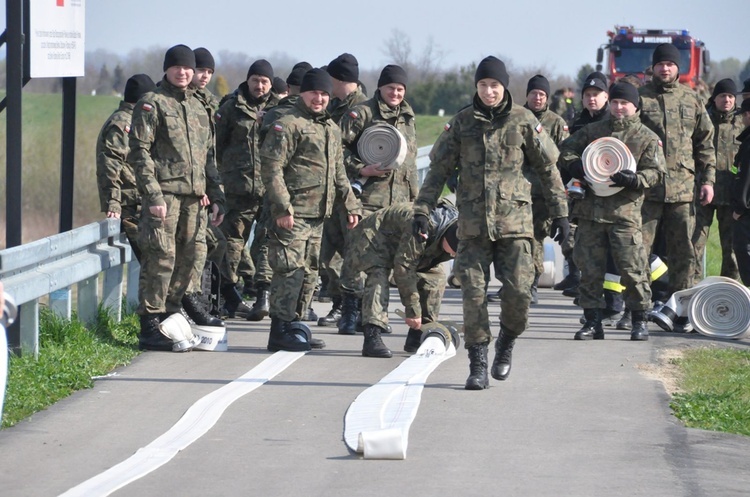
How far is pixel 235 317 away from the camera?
1323cm

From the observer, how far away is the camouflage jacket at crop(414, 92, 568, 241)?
9398 millimetres

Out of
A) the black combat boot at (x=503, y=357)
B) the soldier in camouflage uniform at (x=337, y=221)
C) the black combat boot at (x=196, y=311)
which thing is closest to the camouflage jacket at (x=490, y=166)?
the black combat boot at (x=503, y=357)

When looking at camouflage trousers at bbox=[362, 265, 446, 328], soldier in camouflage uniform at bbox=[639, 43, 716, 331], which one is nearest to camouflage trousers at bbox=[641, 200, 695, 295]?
soldier in camouflage uniform at bbox=[639, 43, 716, 331]

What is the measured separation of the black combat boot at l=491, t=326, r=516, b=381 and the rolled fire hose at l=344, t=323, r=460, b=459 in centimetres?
48

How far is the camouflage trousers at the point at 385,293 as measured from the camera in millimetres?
10781

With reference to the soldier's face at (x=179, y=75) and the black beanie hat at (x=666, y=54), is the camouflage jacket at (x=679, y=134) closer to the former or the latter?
the black beanie hat at (x=666, y=54)

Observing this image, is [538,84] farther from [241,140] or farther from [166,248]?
[166,248]

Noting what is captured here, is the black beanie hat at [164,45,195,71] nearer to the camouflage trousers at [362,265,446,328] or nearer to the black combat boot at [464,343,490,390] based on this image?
the camouflage trousers at [362,265,446,328]

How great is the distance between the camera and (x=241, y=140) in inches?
531

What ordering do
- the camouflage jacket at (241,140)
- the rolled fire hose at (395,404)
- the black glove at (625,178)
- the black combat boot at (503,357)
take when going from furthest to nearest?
the camouflage jacket at (241,140) → the black glove at (625,178) → the black combat boot at (503,357) → the rolled fire hose at (395,404)

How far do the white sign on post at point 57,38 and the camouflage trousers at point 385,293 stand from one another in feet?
9.23

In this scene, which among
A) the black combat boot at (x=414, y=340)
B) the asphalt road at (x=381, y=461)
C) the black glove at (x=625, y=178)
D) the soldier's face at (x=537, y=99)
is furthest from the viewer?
the soldier's face at (x=537, y=99)

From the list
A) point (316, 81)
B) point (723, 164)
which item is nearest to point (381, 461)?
point (316, 81)

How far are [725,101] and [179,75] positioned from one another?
5654mm
